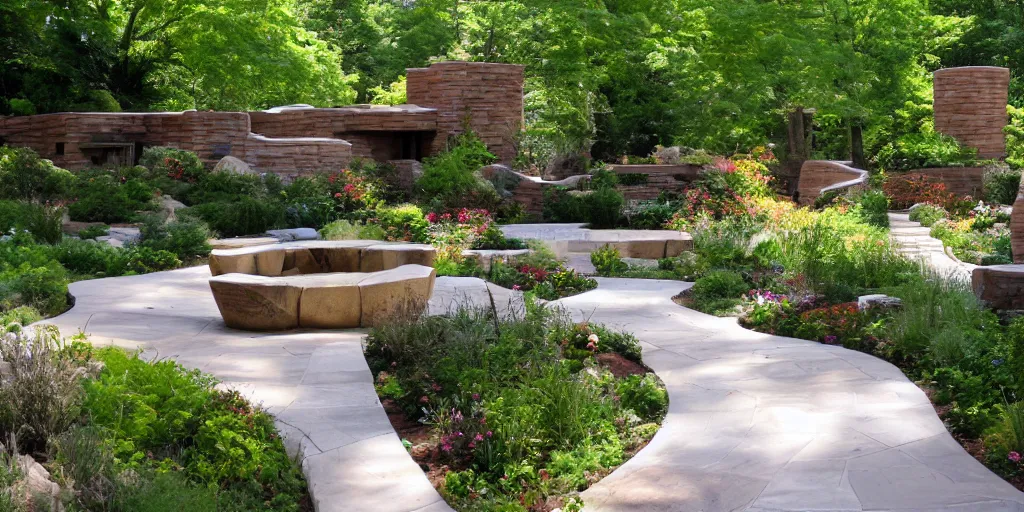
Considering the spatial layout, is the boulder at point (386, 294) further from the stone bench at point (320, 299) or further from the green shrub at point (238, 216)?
the green shrub at point (238, 216)

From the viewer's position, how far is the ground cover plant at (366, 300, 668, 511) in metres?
4.84

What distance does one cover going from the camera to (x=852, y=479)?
185 inches

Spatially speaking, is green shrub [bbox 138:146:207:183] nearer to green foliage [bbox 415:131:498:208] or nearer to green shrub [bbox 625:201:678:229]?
green foliage [bbox 415:131:498:208]

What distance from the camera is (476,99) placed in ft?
77.1

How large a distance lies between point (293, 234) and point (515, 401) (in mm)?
9704

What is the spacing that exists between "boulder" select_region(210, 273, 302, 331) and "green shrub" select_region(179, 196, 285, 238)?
7.20 m

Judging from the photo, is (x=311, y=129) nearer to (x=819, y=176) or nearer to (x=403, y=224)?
(x=403, y=224)

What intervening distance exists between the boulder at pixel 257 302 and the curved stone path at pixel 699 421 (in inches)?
7.6

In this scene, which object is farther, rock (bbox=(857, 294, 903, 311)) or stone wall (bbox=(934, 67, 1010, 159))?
stone wall (bbox=(934, 67, 1010, 159))

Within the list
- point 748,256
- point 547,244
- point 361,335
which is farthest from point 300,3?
point 361,335

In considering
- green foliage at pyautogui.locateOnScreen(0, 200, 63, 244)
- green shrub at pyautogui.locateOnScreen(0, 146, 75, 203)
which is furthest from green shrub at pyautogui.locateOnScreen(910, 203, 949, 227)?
green shrub at pyautogui.locateOnScreen(0, 146, 75, 203)

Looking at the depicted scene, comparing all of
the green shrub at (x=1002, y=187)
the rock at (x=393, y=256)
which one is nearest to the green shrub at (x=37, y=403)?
the rock at (x=393, y=256)

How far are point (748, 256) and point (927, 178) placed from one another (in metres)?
11.5

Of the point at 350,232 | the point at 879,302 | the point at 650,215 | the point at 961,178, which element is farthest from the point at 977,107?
the point at 879,302
